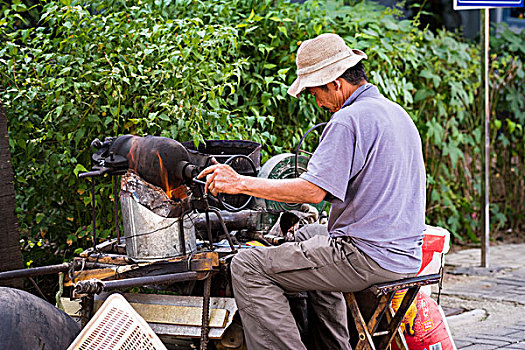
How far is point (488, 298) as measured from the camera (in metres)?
6.23

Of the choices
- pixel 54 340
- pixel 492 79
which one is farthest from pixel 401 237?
pixel 492 79

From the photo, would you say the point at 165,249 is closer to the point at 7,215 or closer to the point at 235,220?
the point at 235,220

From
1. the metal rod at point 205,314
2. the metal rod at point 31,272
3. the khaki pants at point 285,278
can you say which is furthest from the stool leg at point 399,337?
the metal rod at point 31,272

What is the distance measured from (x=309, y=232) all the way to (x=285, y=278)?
2.61 ft

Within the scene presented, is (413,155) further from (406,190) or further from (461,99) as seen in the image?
(461,99)

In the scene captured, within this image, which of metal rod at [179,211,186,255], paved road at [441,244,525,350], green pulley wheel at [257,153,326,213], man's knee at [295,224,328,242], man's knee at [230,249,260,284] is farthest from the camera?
paved road at [441,244,525,350]

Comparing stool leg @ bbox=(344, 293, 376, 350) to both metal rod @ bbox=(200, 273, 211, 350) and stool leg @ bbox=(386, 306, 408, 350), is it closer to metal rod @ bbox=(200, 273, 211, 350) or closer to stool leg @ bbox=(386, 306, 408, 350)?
stool leg @ bbox=(386, 306, 408, 350)

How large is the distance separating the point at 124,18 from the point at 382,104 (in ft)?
6.90

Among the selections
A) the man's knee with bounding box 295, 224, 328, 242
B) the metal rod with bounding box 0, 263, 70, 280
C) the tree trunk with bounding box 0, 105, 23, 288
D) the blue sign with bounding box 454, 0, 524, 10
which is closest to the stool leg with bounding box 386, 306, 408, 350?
the man's knee with bounding box 295, 224, 328, 242

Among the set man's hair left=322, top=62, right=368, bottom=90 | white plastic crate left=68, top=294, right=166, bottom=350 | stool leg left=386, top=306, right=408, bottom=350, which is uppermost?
man's hair left=322, top=62, right=368, bottom=90

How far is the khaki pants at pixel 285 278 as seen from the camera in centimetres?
340

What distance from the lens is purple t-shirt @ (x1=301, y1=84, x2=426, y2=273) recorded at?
335cm

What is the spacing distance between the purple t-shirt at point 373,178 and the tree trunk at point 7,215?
1.91 m

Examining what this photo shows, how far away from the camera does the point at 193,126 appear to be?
469cm
